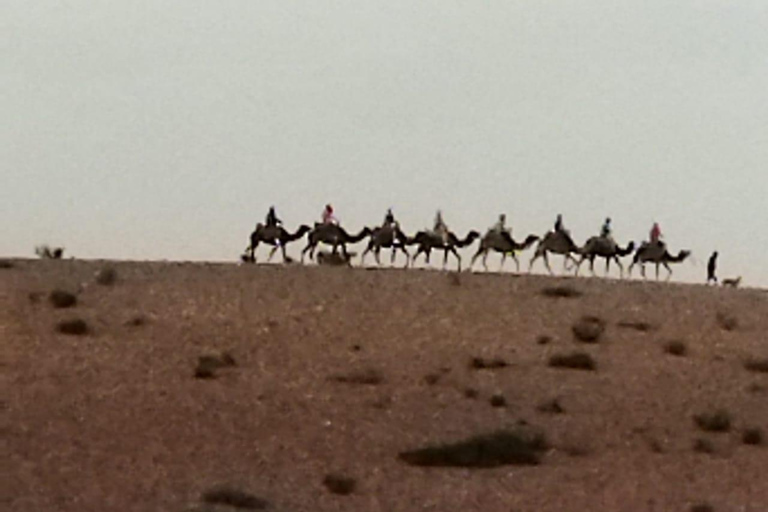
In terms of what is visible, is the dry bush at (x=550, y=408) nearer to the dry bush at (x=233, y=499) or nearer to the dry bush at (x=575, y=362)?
the dry bush at (x=575, y=362)

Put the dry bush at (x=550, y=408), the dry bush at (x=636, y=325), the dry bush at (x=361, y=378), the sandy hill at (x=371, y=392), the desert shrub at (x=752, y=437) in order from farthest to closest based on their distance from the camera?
the dry bush at (x=636, y=325) < the dry bush at (x=361, y=378) < the dry bush at (x=550, y=408) < the desert shrub at (x=752, y=437) < the sandy hill at (x=371, y=392)

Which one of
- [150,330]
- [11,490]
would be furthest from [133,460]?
[150,330]

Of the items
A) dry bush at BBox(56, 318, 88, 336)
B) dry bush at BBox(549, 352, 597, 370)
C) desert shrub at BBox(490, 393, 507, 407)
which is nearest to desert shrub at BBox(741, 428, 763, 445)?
desert shrub at BBox(490, 393, 507, 407)

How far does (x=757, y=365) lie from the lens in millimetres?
36531

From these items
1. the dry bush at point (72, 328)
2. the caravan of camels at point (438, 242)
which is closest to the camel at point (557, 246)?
the caravan of camels at point (438, 242)

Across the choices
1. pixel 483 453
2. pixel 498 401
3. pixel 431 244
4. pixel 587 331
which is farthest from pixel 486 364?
pixel 431 244

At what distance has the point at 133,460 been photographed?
26906 millimetres

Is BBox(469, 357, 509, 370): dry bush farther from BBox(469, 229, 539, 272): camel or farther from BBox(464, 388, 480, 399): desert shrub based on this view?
BBox(469, 229, 539, 272): camel

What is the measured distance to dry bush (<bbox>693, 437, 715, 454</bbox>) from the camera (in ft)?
97.2

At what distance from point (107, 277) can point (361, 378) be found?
10482 millimetres

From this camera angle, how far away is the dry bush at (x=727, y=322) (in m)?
40.9

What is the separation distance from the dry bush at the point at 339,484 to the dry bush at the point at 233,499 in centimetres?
140

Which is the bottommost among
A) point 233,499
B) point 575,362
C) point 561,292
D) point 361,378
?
point 233,499

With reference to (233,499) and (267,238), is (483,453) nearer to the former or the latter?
(233,499)
